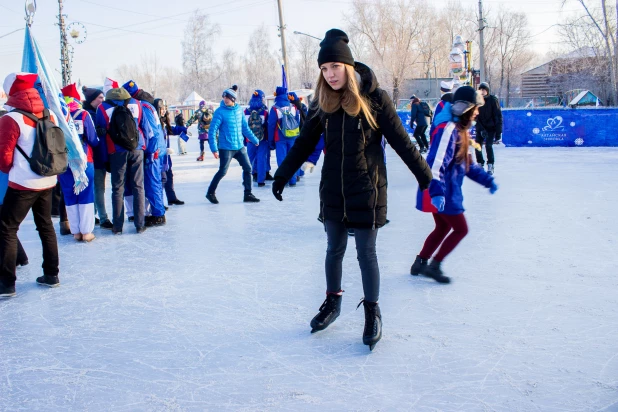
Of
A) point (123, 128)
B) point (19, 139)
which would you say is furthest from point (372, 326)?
point (123, 128)

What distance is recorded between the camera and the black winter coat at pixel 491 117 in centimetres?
952

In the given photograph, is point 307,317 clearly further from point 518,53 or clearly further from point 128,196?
point 518,53

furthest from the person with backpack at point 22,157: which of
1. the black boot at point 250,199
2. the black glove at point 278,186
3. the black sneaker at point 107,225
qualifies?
the black boot at point 250,199

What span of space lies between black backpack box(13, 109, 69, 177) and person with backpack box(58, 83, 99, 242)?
4.82 ft

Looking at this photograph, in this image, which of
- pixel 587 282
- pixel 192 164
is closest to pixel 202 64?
pixel 192 164

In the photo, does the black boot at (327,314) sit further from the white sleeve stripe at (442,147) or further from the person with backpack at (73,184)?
the person with backpack at (73,184)

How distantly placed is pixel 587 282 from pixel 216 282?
2597 millimetres

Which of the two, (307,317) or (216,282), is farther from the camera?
(216,282)

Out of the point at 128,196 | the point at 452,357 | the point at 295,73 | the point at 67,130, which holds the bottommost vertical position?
the point at 452,357

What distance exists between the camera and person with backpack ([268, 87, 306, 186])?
8.63 m

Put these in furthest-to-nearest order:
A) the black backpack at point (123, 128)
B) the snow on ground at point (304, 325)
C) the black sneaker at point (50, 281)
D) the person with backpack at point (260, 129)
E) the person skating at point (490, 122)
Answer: the person skating at point (490, 122) < the person with backpack at point (260, 129) < the black backpack at point (123, 128) < the black sneaker at point (50, 281) < the snow on ground at point (304, 325)

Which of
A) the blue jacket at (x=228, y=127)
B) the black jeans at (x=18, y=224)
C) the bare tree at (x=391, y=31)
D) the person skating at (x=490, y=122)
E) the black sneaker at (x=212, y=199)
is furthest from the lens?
the bare tree at (x=391, y=31)

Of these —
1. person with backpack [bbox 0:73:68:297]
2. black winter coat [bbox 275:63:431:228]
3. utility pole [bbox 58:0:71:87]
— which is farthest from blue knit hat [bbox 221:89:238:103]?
utility pole [bbox 58:0:71:87]

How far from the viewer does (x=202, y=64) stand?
53.6 meters
